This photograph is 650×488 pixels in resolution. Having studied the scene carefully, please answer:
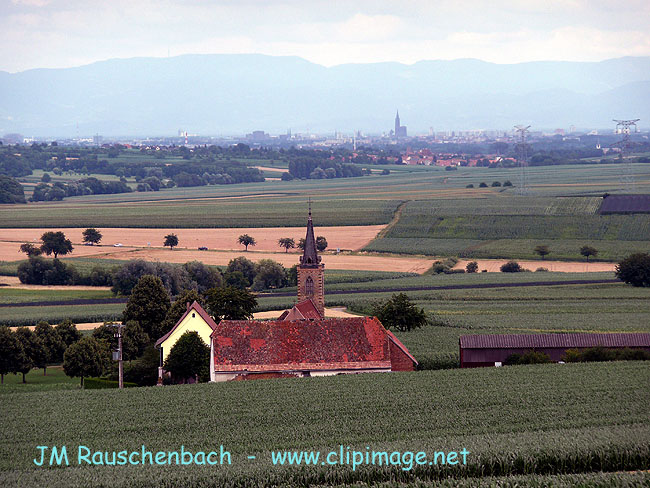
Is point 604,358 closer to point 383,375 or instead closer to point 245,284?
point 383,375

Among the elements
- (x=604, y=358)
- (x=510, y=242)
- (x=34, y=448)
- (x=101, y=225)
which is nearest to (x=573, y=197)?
(x=510, y=242)

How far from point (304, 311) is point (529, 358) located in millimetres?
14110

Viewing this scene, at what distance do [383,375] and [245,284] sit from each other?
4727 cm

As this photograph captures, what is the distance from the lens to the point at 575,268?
101125 mm

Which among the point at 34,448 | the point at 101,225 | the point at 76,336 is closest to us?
the point at 34,448

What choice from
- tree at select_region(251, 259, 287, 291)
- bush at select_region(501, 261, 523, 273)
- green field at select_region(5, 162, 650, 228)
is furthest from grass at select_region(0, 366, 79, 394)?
green field at select_region(5, 162, 650, 228)

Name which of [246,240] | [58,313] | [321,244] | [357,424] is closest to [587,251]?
[321,244]

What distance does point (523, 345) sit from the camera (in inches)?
1989

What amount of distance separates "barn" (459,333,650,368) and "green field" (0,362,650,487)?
4.11 metres

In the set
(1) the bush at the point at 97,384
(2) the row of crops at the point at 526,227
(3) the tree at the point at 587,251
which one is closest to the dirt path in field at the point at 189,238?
(2) the row of crops at the point at 526,227

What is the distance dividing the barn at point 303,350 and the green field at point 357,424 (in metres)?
2.64

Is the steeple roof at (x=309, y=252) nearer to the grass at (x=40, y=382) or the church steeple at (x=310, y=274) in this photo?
the church steeple at (x=310, y=274)

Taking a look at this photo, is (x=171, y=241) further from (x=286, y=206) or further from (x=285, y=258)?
(x=286, y=206)

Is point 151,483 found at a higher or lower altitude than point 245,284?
higher
